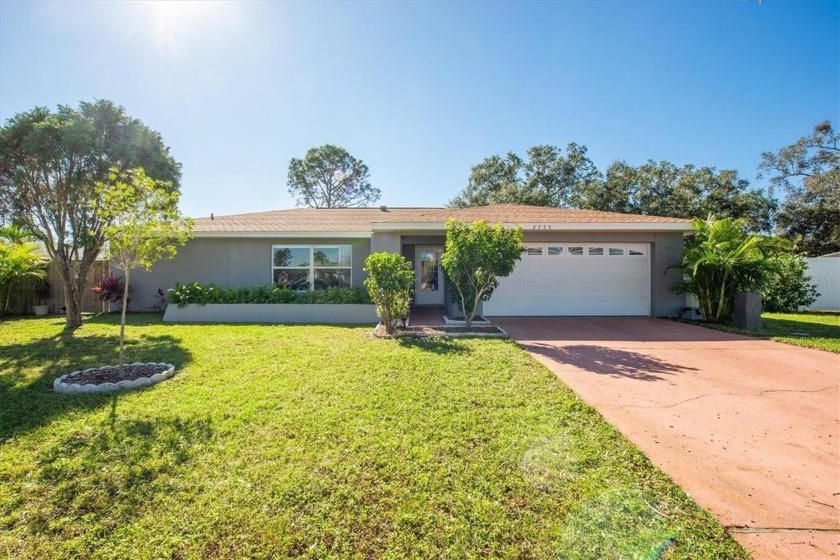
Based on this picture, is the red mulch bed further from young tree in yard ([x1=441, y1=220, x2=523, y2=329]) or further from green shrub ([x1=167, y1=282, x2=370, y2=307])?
young tree in yard ([x1=441, y1=220, x2=523, y2=329])

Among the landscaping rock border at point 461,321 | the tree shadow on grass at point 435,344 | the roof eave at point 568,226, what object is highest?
the roof eave at point 568,226

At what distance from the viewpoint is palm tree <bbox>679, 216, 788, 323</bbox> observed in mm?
9797

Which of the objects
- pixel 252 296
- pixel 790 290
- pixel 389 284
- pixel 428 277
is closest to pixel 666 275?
pixel 790 290

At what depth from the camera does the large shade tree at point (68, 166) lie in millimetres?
8805

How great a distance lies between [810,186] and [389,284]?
1176 inches

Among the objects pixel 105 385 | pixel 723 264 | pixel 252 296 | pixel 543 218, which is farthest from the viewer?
pixel 543 218

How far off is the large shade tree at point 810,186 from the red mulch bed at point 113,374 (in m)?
32.0

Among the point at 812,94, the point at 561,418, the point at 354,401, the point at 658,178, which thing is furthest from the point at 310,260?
the point at 658,178

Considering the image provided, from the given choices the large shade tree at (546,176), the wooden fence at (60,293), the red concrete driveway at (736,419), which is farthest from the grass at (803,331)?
the wooden fence at (60,293)

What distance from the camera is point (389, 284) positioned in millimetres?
8391

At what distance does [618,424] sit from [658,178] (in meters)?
29.3

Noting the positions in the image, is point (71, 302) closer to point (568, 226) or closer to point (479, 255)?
point (479, 255)

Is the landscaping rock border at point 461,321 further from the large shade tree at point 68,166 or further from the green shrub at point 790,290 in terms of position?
the green shrub at point 790,290

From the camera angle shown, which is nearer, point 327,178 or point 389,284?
point 389,284
